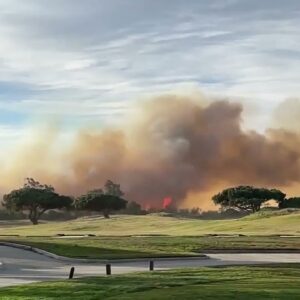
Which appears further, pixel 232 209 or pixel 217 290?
pixel 232 209

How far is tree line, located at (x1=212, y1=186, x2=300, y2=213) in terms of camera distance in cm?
12100

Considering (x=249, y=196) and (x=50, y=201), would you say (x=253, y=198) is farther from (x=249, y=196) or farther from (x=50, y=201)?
(x=50, y=201)

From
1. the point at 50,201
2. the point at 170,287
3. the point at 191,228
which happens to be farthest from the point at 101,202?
the point at 170,287

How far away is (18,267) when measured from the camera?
30.2 m

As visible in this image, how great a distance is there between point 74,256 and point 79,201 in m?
86.9

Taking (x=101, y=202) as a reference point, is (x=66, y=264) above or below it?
below

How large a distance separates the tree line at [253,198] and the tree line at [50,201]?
17220mm

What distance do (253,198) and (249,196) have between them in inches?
27.6

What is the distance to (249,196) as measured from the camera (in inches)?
4786

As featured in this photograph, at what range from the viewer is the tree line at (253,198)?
121 meters

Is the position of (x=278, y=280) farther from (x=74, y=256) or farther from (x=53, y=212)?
(x=53, y=212)

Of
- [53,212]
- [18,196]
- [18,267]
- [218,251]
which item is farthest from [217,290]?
[53,212]

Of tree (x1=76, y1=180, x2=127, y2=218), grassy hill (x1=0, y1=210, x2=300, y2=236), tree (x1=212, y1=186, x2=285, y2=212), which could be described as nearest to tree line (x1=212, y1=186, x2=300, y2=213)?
tree (x1=212, y1=186, x2=285, y2=212)

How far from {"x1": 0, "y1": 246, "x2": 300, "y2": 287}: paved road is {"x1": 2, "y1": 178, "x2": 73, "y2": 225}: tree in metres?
76.4
